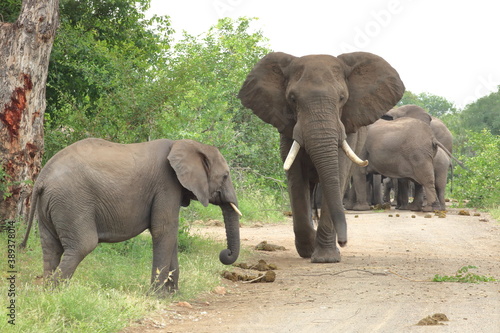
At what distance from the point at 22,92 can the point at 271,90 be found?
3.32 metres

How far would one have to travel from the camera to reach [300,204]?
1123 cm

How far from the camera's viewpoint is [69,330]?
19.2 ft

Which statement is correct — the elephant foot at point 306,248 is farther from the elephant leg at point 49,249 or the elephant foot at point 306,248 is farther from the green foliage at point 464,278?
the elephant leg at point 49,249

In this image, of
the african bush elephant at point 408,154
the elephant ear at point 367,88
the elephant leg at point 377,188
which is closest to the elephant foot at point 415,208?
the african bush elephant at point 408,154

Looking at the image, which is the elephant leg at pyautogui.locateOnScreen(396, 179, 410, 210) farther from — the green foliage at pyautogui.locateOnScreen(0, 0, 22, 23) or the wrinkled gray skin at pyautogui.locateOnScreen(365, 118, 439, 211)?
the green foliage at pyautogui.locateOnScreen(0, 0, 22, 23)

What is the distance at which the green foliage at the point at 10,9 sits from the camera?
1268 cm

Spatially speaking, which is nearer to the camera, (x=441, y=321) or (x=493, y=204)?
(x=441, y=321)

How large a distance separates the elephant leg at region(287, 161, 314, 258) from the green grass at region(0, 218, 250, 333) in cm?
118

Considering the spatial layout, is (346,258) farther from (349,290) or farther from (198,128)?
(198,128)

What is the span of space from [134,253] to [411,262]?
3623 mm

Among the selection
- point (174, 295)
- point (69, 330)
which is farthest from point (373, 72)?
point (69, 330)

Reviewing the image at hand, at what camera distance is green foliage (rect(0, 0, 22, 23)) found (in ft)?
41.6

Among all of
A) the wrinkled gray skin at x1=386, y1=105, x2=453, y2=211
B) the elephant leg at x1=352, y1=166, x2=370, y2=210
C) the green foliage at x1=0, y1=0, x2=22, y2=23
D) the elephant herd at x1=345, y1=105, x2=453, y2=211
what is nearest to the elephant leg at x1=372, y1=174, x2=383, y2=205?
the elephant herd at x1=345, y1=105, x2=453, y2=211

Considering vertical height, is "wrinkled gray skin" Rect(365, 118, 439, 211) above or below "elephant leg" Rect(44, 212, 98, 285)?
above
